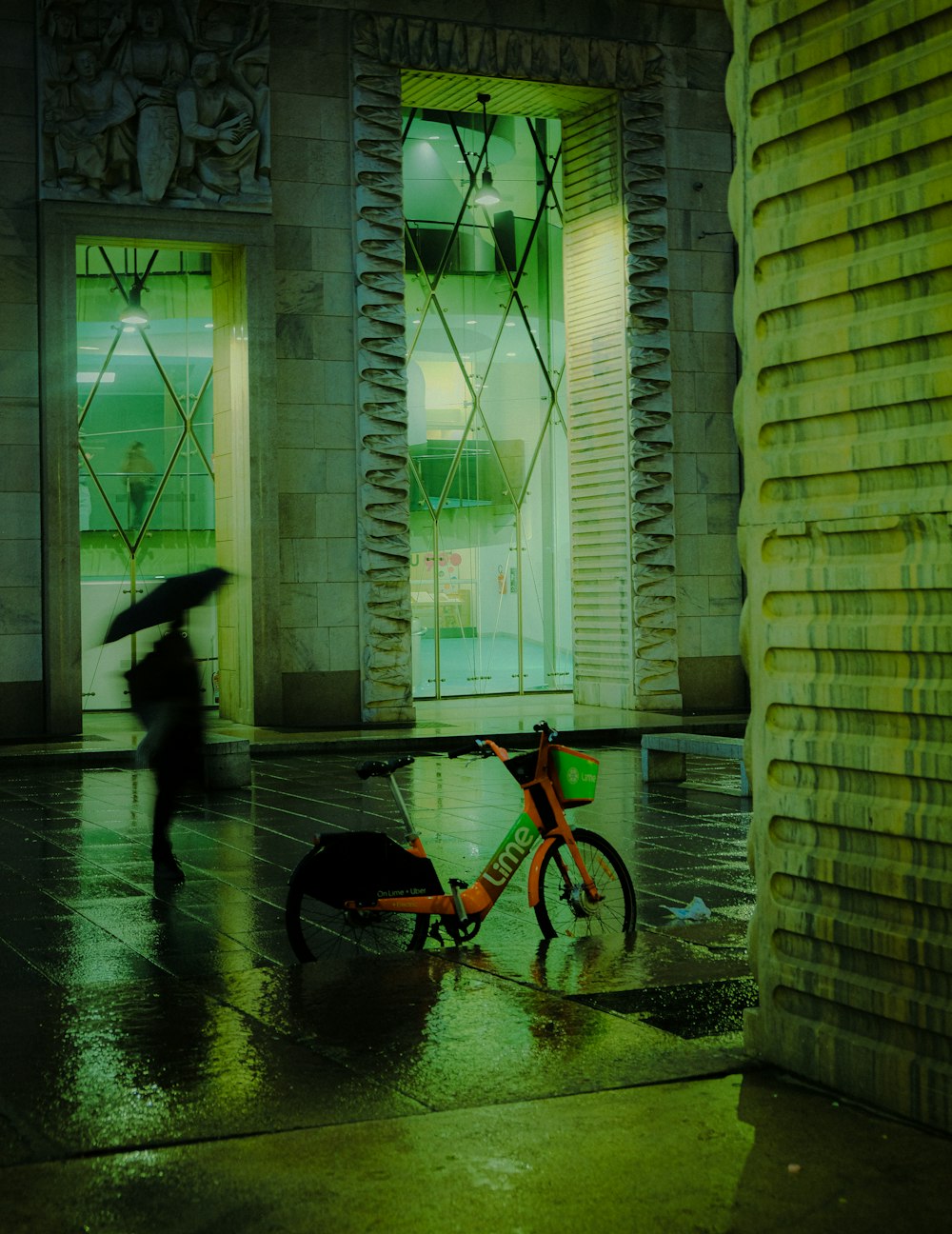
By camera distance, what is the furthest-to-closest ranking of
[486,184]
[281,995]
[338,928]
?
[486,184] < [338,928] < [281,995]

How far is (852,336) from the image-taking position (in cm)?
454

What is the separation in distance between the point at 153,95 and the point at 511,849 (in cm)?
1399

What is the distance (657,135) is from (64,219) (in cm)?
803

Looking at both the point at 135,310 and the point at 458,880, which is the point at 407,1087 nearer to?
the point at 458,880

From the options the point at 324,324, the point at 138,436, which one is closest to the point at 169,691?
the point at 324,324

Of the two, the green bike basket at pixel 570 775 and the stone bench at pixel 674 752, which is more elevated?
the green bike basket at pixel 570 775

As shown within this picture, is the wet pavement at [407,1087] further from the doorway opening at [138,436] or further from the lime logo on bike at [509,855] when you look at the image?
the doorway opening at [138,436]

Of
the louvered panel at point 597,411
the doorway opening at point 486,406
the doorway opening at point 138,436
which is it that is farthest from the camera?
the doorway opening at point 486,406

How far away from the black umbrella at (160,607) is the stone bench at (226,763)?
13.5 ft

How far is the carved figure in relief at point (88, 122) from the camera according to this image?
702 inches

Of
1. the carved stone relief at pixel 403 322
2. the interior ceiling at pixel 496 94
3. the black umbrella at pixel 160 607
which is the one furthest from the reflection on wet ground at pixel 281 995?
the interior ceiling at pixel 496 94

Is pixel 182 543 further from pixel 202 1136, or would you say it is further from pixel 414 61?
pixel 202 1136

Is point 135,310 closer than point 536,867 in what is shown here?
No

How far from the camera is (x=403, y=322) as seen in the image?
1930 centimetres
